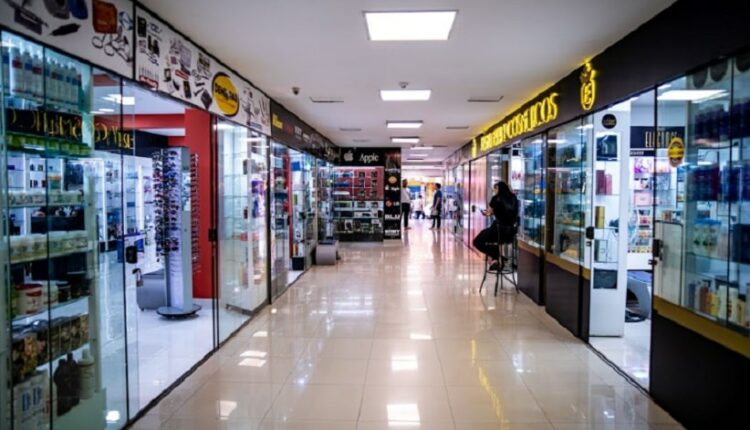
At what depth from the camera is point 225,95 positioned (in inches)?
197

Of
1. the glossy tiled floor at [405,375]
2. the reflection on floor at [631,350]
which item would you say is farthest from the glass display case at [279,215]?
the reflection on floor at [631,350]

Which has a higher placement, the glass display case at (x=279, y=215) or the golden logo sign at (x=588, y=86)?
the golden logo sign at (x=588, y=86)

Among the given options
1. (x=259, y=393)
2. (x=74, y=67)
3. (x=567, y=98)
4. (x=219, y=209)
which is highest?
(x=567, y=98)

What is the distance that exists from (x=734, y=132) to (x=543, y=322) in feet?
11.2

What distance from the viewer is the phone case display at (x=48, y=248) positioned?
2338 millimetres

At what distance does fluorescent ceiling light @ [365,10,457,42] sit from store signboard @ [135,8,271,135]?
1570mm

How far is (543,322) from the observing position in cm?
573

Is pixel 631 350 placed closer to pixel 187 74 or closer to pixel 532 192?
pixel 532 192

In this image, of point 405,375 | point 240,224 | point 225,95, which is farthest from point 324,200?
point 405,375

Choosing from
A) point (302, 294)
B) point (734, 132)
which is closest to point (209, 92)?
point (302, 294)

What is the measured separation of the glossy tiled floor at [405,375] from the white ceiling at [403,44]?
2.83 m

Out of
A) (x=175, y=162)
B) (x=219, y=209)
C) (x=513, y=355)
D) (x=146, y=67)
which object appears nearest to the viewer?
(x=146, y=67)

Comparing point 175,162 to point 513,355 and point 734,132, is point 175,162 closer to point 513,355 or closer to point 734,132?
point 513,355

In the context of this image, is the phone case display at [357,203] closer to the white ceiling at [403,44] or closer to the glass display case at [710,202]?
the white ceiling at [403,44]
